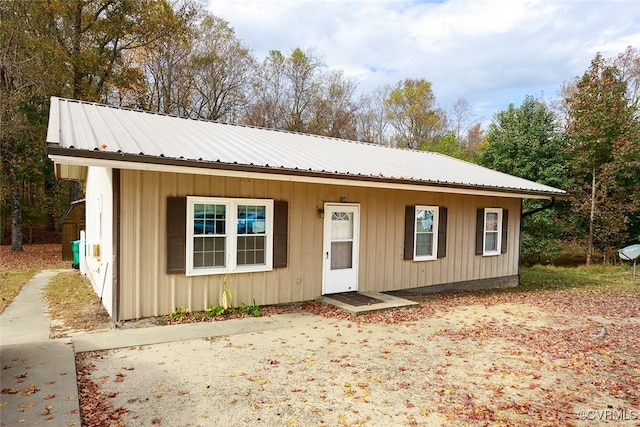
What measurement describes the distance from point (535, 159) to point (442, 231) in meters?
9.94

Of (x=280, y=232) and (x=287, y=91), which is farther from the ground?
(x=287, y=91)

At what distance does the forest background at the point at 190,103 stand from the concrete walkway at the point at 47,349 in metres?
12.2

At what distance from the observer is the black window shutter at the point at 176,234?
19.8 ft

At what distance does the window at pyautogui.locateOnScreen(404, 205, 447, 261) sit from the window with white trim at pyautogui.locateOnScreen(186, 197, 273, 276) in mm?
3405

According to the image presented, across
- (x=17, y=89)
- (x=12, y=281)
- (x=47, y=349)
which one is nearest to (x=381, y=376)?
(x=47, y=349)

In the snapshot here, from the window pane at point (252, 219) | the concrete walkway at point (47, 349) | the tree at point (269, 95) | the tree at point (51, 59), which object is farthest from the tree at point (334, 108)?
the concrete walkway at point (47, 349)

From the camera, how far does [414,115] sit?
28.0 meters

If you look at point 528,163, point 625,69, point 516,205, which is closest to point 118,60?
point 516,205

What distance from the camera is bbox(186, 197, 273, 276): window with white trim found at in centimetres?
630

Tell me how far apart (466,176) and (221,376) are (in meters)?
8.13

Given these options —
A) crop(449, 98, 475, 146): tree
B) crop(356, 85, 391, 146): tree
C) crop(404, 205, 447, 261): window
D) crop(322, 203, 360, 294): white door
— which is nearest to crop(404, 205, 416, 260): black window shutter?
crop(404, 205, 447, 261): window

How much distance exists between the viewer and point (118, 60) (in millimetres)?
17891

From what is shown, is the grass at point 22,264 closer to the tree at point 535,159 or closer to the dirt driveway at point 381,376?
the dirt driveway at point 381,376

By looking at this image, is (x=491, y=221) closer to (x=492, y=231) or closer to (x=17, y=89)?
(x=492, y=231)
